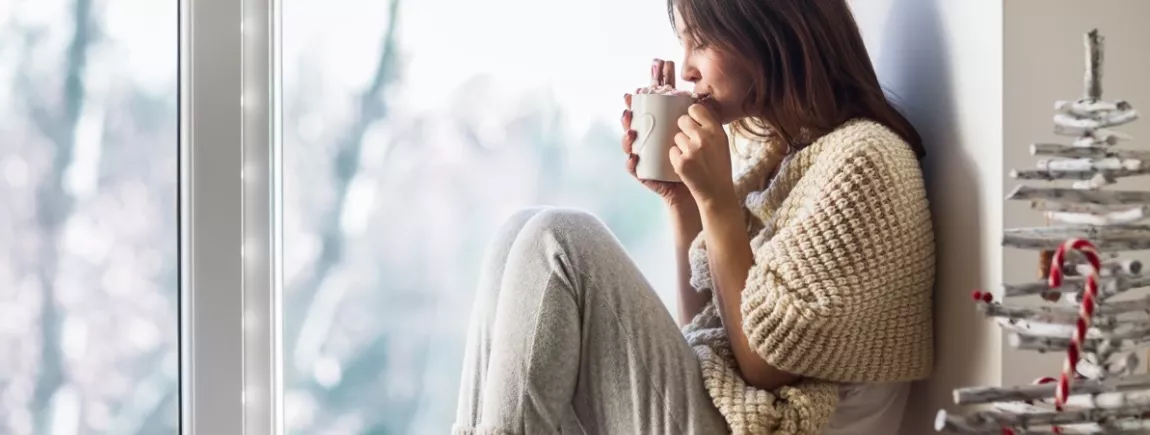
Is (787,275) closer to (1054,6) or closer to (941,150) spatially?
(941,150)

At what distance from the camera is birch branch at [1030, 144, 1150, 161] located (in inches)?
34.4

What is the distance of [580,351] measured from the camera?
3.73 feet

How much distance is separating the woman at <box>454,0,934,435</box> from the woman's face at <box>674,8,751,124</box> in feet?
0.06

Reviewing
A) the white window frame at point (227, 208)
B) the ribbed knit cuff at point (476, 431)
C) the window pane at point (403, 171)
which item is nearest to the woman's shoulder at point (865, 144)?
the ribbed knit cuff at point (476, 431)

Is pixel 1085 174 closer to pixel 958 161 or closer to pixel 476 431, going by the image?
pixel 958 161

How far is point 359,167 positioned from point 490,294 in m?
0.41

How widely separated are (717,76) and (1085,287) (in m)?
0.52

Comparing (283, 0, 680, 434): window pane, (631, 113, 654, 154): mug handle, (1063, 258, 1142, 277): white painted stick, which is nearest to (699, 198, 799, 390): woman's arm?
(631, 113, 654, 154): mug handle

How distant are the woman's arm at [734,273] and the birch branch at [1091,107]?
357mm

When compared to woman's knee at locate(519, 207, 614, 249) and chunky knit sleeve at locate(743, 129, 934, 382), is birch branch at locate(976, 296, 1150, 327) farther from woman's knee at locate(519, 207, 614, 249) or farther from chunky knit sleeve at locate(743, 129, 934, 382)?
woman's knee at locate(519, 207, 614, 249)

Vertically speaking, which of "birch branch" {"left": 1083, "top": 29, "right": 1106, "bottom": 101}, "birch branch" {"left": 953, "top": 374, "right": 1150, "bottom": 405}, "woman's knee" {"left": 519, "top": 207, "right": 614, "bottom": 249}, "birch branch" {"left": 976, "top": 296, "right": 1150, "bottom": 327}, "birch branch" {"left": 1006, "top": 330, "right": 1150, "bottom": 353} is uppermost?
"birch branch" {"left": 1083, "top": 29, "right": 1106, "bottom": 101}

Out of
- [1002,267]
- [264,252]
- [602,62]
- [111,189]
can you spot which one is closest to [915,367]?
[1002,267]

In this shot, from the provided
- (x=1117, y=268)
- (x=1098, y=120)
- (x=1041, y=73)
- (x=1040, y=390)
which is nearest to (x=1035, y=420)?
(x=1040, y=390)

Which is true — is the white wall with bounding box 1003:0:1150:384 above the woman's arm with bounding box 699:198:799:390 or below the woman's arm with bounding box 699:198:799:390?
→ above
